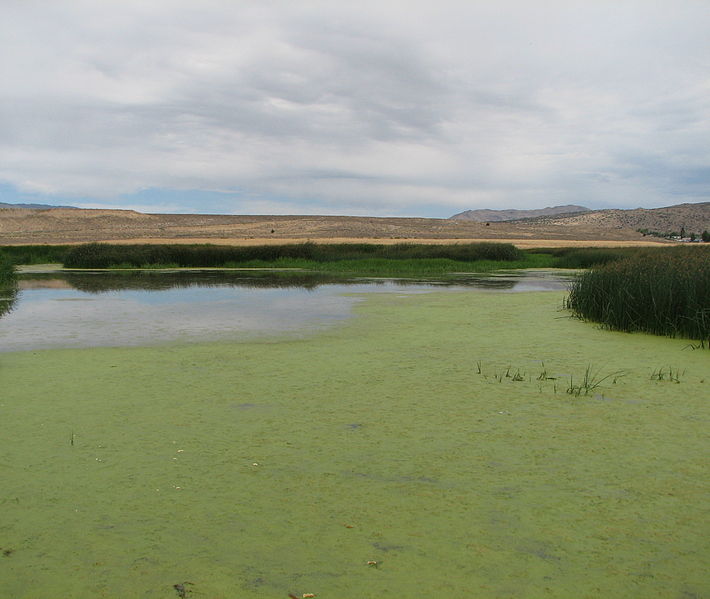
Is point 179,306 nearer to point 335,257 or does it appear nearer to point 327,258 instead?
point 327,258

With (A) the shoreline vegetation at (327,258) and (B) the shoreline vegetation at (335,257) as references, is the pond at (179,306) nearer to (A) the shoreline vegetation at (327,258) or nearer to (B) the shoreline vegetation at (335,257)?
(B) the shoreline vegetation at (335,257)

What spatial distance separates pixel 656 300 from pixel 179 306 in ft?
23.9

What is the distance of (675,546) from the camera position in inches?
97.0

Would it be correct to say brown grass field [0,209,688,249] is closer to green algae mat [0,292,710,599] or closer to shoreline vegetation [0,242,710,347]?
shoreline vegetation [0,242,710,347]

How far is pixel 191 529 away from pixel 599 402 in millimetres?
3047

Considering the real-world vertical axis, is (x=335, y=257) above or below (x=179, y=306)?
above

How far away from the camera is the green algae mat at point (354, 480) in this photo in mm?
2268

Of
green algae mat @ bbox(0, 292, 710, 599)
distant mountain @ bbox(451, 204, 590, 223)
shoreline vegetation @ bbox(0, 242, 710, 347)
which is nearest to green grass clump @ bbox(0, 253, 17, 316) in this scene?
shoreline vegetation @ bbox(0, 242, 710, 347)

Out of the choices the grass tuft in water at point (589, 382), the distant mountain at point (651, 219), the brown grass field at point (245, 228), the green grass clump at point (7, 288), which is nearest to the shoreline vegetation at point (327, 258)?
the green grass clump at point (7, 288)

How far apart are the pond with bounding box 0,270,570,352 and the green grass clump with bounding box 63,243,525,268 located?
20.1 ft

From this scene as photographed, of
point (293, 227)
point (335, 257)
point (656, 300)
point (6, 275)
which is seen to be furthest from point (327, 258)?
point (293, 227)

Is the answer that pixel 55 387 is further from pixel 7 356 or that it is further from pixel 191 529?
pixel 191 529

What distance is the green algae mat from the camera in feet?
7.44

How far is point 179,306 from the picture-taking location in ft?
36.5
